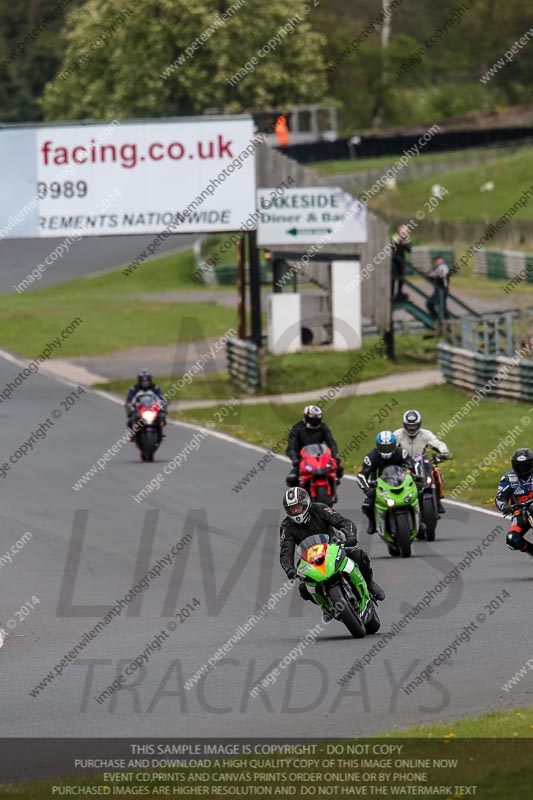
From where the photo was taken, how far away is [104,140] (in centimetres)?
3684

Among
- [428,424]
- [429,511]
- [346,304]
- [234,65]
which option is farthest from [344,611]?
[234,65]

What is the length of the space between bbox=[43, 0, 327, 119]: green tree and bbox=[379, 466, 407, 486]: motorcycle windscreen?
65845mm

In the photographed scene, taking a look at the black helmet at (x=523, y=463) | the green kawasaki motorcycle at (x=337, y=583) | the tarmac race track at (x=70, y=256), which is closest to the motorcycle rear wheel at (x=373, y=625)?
the green kawasaki motorcycle at (x=337, y=583)

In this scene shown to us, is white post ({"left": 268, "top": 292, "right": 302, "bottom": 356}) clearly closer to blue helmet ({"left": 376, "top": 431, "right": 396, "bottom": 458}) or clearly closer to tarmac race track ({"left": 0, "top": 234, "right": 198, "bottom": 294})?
tarmac race track ({"left": 0, "top": 234, "right": 198, "bottom": 294})

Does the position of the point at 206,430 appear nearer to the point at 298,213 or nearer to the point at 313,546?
the point at 298,213

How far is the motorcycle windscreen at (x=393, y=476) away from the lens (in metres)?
18.0

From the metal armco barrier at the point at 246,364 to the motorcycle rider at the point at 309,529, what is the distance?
23584mm

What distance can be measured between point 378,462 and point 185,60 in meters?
68.0

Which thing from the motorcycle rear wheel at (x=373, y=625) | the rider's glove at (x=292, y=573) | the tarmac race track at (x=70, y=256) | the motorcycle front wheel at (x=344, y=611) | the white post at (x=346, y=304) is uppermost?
the tarmac race track at (x=70, y=256)

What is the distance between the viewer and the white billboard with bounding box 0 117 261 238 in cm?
3681

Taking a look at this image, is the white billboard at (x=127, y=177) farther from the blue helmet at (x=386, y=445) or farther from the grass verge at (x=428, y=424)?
the blue helmet at (x=386, y=445)

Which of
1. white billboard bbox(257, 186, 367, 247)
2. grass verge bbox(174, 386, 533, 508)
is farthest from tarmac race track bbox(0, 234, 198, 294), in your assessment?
grass verge bbox(174, 386, 533, 508)
